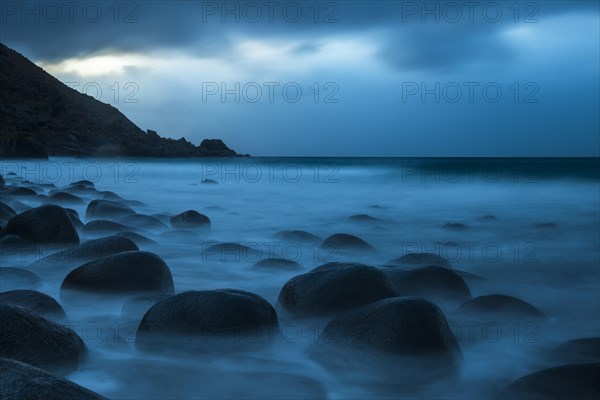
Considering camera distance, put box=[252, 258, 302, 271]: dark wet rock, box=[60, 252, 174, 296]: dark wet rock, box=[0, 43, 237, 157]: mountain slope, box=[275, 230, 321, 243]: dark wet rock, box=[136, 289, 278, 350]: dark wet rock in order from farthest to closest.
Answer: box=[0, 43, 237, 157]: mountain slope
box=[275, 230, 321, 243]: dark wet rock
box=[252, 258, 302, 271]: dark wet rock
box=[60, 252, 174, 296]: dark wet rock
box=[136, 289, 278, 350]: dark wet rock

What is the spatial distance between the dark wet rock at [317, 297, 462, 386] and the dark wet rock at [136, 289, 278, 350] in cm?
39

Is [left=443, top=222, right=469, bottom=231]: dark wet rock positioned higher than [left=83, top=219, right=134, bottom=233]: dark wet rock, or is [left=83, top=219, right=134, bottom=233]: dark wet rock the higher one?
[left=83, top=219, right=134, bottom=233]: dark wet rock

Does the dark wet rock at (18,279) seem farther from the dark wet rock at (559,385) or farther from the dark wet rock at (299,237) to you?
the dark wet rock at (559,385)

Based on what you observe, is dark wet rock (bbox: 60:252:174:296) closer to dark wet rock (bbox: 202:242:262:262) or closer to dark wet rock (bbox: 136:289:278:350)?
dark wet rock (bbox: 136:289:278:350)

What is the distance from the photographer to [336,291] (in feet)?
9.49

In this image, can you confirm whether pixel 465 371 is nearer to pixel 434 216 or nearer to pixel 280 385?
pixel 280 385

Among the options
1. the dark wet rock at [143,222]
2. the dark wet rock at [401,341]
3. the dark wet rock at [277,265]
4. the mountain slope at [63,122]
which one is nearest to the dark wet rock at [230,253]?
the dark wet rock at [277,265]

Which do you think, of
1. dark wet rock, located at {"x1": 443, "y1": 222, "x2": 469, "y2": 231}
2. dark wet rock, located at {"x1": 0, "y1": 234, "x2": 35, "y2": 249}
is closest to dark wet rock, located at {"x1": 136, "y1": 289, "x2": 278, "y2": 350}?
dark wet rock, located at {"x1": 0, "y1": 234, "x2": 35, "y2": 249}

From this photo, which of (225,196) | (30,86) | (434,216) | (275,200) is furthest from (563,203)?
(30,86)

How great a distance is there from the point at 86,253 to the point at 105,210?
10.3 ft

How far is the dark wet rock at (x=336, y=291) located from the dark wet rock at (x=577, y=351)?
81 cm

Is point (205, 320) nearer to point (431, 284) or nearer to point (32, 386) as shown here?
point (32, 386)

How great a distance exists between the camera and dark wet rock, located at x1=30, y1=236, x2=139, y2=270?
A: 394 cm

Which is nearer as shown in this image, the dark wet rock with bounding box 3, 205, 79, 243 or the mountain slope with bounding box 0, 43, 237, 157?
the dark wet rock with bounding box 3, 205, 79, 243
